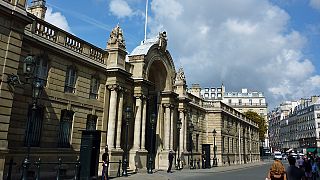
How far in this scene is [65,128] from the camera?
21000mm

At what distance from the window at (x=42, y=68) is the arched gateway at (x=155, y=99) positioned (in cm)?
1034

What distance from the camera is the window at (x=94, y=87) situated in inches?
942

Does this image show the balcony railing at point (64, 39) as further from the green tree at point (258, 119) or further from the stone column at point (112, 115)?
the green tree at point (258, 119)

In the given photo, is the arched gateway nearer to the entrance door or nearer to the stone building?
the stone building

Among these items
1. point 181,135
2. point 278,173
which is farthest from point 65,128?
point 181,135

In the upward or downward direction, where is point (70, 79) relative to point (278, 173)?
upward

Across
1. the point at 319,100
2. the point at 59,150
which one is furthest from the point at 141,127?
the point at 319,100

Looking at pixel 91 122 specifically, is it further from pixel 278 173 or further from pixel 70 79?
pixel 278 173

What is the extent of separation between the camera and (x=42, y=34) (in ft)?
63.7

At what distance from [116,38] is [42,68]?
8.15m

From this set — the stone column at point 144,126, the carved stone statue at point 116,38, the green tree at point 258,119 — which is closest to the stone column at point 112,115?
the carved stone statue at point 116,38

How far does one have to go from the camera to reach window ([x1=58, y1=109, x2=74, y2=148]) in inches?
813

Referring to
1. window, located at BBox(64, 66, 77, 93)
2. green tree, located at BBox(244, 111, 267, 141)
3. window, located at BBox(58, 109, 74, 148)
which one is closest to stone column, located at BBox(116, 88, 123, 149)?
window, located at BBox(64, 66, 77, 93)

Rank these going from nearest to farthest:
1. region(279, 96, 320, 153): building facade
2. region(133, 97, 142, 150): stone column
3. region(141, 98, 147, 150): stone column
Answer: region(133, 97, 142, 150): stone column
region(141, 98, 147, 150): stone column
region(279, 96, 320, 153): building facade
